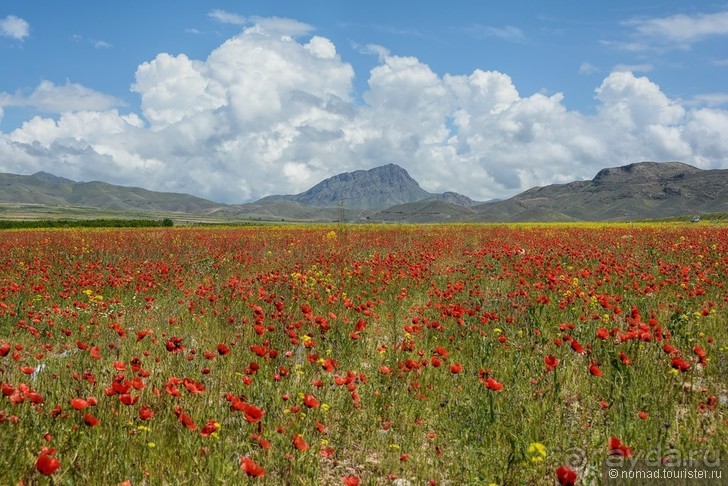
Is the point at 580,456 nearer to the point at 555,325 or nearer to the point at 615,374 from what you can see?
the point at 615,374

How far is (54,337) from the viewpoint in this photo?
689 cm

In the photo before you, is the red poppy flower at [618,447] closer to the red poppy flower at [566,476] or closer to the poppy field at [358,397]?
the poppy field at [358,397]

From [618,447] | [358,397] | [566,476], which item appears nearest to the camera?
[566,476]

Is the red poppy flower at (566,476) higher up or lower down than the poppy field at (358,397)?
higher up

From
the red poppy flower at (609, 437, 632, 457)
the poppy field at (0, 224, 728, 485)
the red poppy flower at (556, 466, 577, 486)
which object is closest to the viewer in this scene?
the red poppy flower at (556, 466, 577, 486)

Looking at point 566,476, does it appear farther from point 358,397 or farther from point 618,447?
point 358,397

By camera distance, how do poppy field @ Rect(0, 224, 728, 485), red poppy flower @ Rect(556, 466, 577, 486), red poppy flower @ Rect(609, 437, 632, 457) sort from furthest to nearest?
poppy field @ Rect(0, 224, 728, 485) < red poppy flower @ Rect(609, 437, 632, 457) < red poppy flower @ Rect(556, 466, 577, 486)

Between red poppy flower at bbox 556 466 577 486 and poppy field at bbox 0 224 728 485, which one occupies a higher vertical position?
red poppy flower at bbox 556 466 577 486

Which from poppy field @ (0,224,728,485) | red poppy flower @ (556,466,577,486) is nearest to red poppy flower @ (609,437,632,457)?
poppy field @ (0,224,728,485)

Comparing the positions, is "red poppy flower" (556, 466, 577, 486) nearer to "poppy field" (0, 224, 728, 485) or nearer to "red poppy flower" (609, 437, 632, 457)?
"poppy field" (0, 224, 728, 485)

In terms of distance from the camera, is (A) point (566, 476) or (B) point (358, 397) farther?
(B) point (358, 397)

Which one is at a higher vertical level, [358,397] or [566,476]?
[566,476]

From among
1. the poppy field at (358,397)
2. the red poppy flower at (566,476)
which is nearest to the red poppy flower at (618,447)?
the poppy field at (358,397)

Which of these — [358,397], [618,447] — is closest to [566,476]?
[618,447]
